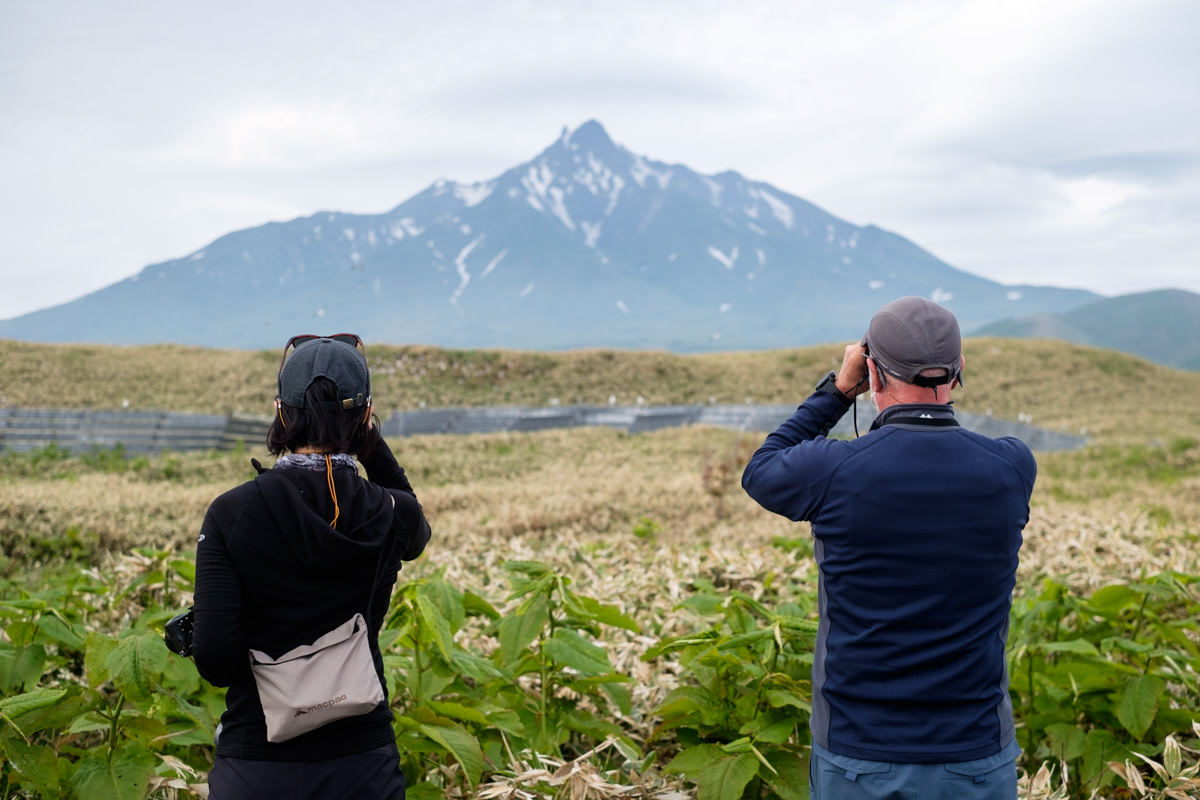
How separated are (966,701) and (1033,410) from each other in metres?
33.8

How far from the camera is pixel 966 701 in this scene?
2.08 meters

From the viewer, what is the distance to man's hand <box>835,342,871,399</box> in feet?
7.68

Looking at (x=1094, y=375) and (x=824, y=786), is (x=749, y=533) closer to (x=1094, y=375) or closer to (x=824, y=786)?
(x=824, y=786)

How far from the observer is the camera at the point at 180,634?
2.11 metres


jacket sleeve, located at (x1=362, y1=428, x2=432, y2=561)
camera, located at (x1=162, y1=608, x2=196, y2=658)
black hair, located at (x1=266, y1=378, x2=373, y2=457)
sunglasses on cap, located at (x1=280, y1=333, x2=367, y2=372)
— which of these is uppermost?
sunglasses on cap, located at (x1=280, y1=333, x2=367, y2=372)

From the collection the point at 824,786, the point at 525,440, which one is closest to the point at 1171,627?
the point at 824,786

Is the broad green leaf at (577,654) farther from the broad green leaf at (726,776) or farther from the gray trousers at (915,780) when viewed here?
the gray trousers at (915,780)

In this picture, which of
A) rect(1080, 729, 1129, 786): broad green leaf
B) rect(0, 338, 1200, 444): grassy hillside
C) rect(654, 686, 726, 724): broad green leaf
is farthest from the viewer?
rect(0, 338, 1200, 444): grassy hillside

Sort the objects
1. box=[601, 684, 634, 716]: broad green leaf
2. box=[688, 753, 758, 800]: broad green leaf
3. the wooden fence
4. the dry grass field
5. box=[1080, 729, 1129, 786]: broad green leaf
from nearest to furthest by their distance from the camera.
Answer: box=[688, 753, 758, 800]: broad green leaf → box=[1080, 729, 1129, 786]: broad green leaf → box=[601, 684, 634, 716]: broad green leaf → the dry grass field → the wooden fence

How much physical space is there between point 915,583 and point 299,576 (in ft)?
5.16

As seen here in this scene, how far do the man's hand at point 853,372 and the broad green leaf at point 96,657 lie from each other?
2.36 metres

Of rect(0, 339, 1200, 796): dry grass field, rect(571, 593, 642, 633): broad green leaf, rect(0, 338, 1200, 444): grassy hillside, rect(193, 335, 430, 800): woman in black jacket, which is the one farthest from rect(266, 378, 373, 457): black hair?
rect(0, 338, 1200, 444): grassy hillside

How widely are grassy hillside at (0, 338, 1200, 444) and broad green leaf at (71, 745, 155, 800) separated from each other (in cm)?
2629

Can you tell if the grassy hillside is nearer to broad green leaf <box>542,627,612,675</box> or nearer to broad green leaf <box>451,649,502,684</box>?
broad green leaf <box>542,627,612,675</box>
